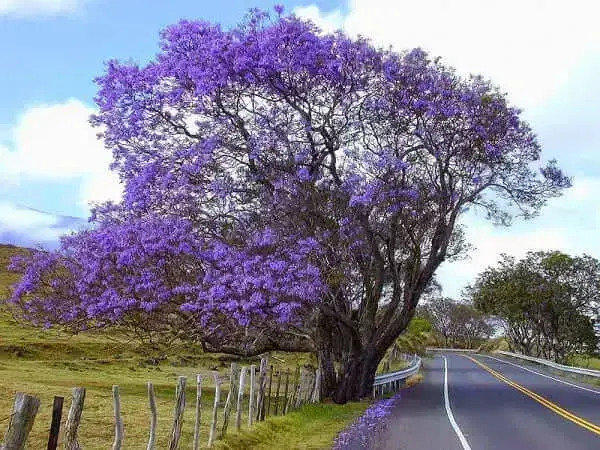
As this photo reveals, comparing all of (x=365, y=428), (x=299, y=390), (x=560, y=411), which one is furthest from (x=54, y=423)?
(x=560, y=411)

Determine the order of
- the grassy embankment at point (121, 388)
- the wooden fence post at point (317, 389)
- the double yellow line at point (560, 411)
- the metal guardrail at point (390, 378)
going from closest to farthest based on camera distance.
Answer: the grassy embankment at point (121, 388) → the double yellow line at point (560, 411) → the wooden fence post at point (317, 389) → the metal guardrail at point (390, 378)

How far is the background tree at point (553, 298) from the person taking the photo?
61062 millimetres

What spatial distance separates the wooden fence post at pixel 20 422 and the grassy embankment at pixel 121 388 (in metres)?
6.76

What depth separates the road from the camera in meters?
15.5

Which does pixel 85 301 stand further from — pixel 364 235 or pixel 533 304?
pixel 533 304

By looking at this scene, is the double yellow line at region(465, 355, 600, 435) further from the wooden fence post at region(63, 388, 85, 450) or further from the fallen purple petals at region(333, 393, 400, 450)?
the wooden fence post at region(63, 388, 85, 450)

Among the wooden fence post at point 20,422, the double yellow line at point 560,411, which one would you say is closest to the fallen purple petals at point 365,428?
Result: the double yellow line at point 560,411

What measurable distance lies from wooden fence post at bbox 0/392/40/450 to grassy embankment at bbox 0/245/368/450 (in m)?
6.76

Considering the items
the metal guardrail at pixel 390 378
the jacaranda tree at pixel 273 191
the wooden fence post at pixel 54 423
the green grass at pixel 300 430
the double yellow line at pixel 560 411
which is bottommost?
the green grass at pixel 300 430

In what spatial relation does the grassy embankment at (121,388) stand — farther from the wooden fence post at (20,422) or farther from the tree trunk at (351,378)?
the wooden fence post at (20,422)

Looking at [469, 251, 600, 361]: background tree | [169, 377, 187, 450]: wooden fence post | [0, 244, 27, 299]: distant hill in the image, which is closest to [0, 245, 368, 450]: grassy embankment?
[169, 377, 187, 450]: wooden fence post

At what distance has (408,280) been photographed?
27984mm

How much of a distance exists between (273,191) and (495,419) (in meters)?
9.26

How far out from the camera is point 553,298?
201 ft
